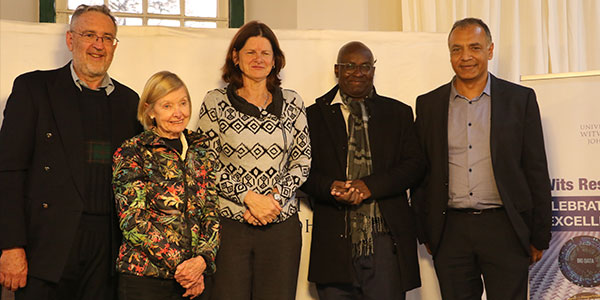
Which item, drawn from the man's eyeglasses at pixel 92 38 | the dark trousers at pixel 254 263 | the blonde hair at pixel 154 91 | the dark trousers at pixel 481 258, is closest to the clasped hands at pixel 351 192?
the dark trousers at pixel 254 263

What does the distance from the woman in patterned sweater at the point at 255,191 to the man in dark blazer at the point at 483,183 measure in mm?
715

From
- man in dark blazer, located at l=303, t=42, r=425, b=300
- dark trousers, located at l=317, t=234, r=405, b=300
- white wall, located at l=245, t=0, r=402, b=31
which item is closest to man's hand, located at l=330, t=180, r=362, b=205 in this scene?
man in dark blazer, located at l=303, t=42, r=425, b=300

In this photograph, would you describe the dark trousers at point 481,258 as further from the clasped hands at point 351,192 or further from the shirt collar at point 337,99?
the shirt collar at point 337,99

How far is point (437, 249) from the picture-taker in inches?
118

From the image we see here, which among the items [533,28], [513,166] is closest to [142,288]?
→ [513,166]

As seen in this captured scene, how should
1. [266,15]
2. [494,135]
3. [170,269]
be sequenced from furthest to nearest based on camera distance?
[266,15] → [494,135] → [170,269]

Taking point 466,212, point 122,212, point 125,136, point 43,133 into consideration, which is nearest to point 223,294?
point 122,212

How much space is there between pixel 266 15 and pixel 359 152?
7.43 ft

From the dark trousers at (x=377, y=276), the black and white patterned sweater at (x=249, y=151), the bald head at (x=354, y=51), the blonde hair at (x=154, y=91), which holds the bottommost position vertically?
the dark trousers at (x=377, y=276)

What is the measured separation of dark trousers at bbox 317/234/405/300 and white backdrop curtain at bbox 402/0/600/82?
2.43 m

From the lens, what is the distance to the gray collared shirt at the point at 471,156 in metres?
2.93

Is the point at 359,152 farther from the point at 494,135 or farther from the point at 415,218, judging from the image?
the point at 494,135

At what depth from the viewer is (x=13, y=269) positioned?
2.41 m

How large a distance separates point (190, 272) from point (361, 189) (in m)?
0.99
